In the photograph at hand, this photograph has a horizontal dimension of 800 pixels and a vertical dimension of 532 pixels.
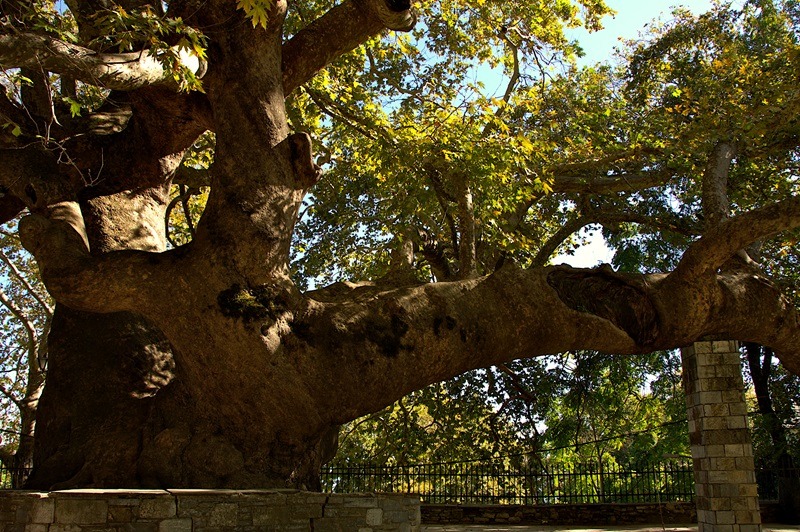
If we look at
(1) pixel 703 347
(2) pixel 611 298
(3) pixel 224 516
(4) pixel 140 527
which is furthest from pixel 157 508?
(1) pixel 703 347

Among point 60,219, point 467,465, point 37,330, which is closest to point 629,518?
point 467,465

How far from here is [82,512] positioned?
16.2ft

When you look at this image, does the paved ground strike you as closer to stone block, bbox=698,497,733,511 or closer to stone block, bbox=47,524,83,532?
stone block, bbox=698,497,733,511

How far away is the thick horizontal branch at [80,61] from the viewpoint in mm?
4820

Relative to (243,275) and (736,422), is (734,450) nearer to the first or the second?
(736,422)

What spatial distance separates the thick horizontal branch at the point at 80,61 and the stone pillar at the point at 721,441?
693cm

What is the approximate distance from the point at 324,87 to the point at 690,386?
20.8 ft

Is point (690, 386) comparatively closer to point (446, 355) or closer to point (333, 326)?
point (446, 355)

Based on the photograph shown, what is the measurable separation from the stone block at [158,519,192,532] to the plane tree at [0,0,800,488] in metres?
0.70

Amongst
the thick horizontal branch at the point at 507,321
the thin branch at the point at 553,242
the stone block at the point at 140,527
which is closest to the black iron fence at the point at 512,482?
the thin branch at the point at 553,242

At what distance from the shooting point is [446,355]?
6.64 metres

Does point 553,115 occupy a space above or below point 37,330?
above

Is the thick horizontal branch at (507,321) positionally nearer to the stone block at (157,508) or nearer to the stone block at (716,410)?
the stone block at (716,410)

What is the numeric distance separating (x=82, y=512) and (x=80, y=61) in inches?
129
